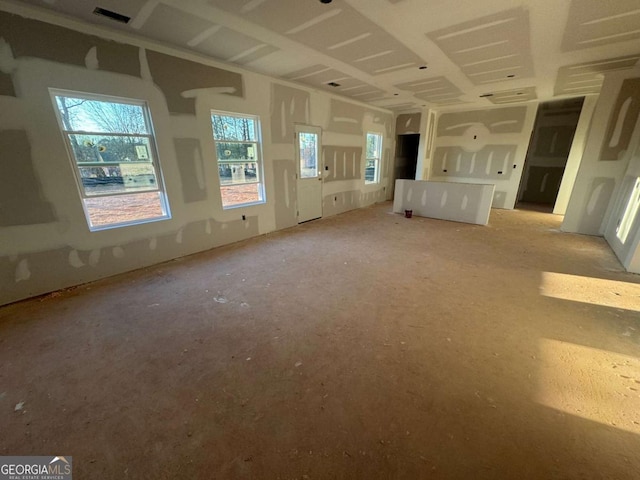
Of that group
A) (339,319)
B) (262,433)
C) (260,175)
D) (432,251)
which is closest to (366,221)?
(432,251)

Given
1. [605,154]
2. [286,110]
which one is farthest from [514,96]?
[286,110]

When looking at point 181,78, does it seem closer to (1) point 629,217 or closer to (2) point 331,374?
(2) point 331,374

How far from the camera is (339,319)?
2385 mm

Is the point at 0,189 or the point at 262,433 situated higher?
the point at 0,189

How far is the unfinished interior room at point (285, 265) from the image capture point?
1.39m

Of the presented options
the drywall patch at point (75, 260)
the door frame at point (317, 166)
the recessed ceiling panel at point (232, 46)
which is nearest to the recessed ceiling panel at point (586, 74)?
the door frame at point (317, 166)

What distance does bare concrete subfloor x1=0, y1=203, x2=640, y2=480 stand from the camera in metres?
1.29

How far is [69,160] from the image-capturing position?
279 cm

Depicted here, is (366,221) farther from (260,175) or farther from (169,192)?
(169,192)

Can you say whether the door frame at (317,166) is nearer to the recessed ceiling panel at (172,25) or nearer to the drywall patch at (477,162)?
the recessed ceiling panel at (172,25)

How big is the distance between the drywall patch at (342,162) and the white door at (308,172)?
284mm

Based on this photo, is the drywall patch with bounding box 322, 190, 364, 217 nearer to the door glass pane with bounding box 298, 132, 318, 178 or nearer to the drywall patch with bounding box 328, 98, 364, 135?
the door glass pane with bounding box 298, 132, 318, 178

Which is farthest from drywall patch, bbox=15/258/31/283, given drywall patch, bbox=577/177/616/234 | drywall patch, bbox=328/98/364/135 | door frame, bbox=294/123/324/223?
drywall patch, bbox=577/177/616/234

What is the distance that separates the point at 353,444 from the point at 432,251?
132 inches
